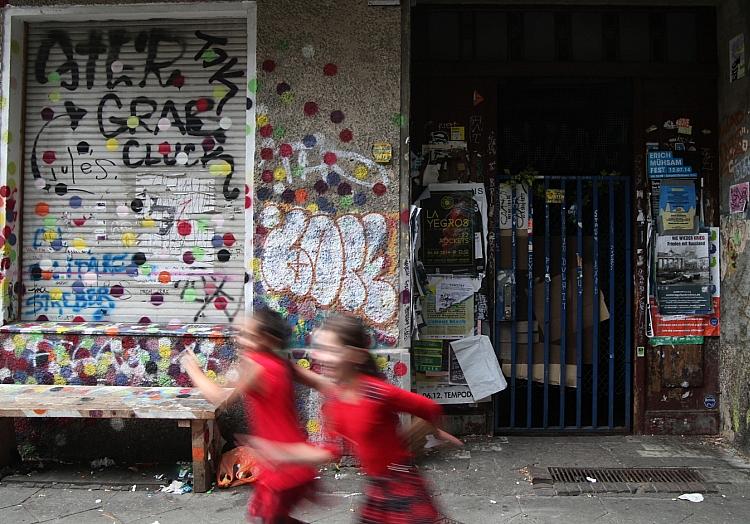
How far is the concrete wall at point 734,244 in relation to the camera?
5719 millimetres

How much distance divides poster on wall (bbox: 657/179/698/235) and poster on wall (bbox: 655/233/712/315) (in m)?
0.08

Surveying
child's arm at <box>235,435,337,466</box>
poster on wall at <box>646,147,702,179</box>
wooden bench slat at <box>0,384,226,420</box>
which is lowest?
wooden bench slat at <box>0,384,226,420</box>

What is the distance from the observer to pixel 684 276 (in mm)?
6160

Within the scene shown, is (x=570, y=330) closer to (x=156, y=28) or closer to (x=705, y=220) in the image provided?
(x=705, y=220)

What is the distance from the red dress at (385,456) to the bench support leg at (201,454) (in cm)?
251

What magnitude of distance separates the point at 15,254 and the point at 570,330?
16.3ft

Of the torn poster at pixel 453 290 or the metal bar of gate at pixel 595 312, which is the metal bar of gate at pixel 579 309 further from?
the torn poster at pixel 453 290

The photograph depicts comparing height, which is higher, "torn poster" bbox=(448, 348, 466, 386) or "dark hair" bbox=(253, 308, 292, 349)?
"dark hair" bbox=(253, 308, 292, 349)

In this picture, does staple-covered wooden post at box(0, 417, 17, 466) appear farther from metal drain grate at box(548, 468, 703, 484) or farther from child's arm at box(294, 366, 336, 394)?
metal drain grate at box(548, 468, 703, 484)

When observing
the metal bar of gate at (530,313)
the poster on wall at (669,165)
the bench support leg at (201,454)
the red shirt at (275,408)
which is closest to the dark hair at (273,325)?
the red shirt at (275,408)

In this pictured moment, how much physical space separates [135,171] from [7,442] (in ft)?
8.03

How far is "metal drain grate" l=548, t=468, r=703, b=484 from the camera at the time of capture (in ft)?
17.0

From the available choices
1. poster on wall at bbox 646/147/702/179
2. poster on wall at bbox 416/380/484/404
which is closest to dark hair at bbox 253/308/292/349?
poster on wall at bbox 416/380/484/404

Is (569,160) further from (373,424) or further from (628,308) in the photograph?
(373,424)
